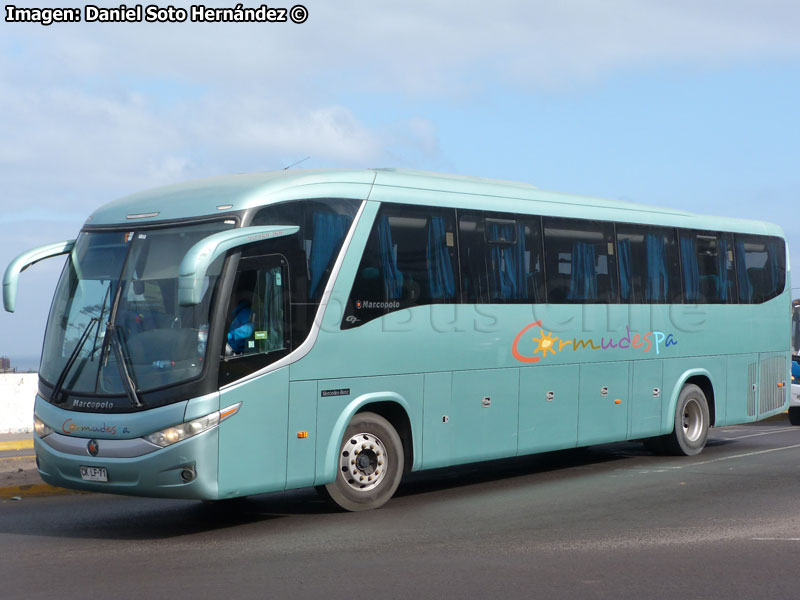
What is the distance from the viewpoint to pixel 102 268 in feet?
34.6

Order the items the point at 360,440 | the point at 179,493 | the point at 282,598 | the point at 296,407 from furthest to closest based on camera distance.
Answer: the point at 360,440 < the point at 296,407 < the point at 179,493 < the point at 282,598

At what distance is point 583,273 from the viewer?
14.2m

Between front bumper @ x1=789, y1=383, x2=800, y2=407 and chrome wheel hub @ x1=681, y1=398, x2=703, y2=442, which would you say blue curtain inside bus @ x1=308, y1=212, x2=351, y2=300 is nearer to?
chrome wheel hub @ x1=681, y1=398, x2=703, y2=442

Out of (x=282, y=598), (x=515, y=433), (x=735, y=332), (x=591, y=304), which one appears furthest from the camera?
(x=735, y=332)

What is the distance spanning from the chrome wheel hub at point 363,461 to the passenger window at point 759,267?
321 inches

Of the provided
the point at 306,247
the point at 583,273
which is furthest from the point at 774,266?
the point at 306,247

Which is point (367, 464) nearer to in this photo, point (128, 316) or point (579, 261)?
point (128, 316)

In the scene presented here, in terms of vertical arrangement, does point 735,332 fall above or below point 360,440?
above

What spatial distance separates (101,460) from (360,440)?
2.67 m

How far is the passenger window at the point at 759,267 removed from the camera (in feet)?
57.3

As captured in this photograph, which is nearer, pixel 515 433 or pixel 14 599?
pixel 14 599

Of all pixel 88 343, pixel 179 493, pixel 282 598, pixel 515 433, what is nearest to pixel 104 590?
pixel 282 598

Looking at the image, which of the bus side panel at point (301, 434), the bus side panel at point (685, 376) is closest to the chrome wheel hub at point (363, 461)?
the bus side panel at point (301, 434)

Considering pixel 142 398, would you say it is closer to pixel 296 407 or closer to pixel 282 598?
pixel 296 407
